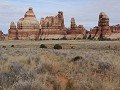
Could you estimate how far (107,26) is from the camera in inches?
5315

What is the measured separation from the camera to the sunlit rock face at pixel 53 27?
15212 cm

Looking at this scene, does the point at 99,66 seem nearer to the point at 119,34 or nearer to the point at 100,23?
the point at 119,34

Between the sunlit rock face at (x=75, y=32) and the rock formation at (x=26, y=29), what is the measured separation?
18.5m

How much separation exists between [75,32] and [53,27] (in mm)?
16456

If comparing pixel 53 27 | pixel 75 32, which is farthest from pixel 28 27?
pixel 75 32

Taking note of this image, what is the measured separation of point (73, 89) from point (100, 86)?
3.30ft

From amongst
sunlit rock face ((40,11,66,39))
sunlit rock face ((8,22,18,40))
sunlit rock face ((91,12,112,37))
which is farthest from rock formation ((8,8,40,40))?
sunlit rock face ((91,12,112,37))

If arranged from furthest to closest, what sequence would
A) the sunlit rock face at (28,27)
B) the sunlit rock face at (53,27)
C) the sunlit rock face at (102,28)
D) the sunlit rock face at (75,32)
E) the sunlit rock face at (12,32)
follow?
the sunlit rock face at (12,32) < the sunlit rock face at (28,27) < the sunlit rock face at (53,27) < the sunlit rock face at (75,32) < the sunlit rock face at (102,28)

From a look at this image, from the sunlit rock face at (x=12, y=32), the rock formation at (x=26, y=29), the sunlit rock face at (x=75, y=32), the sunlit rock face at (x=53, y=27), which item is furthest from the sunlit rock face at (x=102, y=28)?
the sunlit rock face at (x=12, y=32)

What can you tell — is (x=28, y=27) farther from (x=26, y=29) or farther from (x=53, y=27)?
(x=53, y=27)

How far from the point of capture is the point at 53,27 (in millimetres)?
157500

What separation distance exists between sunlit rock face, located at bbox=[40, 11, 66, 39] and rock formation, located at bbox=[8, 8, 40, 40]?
3.80 meters

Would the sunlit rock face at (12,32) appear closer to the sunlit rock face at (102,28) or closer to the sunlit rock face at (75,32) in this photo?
the sunlit rock face at (75,32)

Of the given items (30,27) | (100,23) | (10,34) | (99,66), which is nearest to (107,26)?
(100,23)
